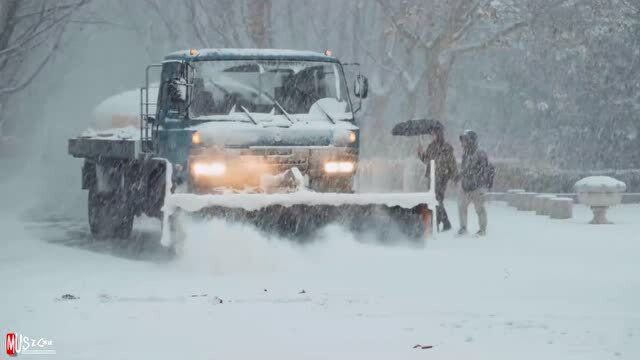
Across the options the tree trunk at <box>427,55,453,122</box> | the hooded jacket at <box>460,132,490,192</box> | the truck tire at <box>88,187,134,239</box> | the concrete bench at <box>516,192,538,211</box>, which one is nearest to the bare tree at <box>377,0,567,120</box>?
the tree trunk at <box>427,55,453,122</box>

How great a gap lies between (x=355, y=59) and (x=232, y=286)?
26.7 metres

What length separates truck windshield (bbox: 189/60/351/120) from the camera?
14219 mm

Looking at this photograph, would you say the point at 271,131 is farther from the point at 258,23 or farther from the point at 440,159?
the point at 258,23

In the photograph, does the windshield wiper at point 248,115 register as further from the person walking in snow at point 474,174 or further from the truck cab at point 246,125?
the person walking in snow at point 474,174

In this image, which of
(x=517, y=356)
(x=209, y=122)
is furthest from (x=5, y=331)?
(x=209, y=122)

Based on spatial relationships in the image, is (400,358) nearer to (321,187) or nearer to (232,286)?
(232,286)

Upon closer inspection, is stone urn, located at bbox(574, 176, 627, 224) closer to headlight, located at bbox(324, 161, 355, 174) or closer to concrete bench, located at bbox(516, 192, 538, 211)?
concrete bench, located at bbox(516, 192, 538, 211)

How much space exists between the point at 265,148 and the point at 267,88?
802mm

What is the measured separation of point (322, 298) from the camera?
11016 mm

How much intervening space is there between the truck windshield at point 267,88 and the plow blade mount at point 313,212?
1.26 m

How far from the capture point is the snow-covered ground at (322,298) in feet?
28.3

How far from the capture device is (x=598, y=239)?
18062 millimetres

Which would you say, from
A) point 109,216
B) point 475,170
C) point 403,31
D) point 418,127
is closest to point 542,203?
point 418,127

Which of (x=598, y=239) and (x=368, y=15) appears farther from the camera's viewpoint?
(x=368, y=15)
